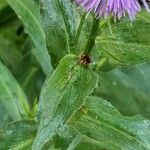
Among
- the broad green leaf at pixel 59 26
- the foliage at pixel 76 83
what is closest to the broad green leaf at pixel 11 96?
the foliage at pixel 76 83

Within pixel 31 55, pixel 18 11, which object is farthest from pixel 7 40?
pixel 18 11

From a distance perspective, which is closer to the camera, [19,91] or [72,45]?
[72,45]

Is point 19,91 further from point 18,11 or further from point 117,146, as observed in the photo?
point 117,146

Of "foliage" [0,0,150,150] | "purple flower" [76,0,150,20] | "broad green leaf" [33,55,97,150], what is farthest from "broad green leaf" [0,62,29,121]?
"purple flower" [76,0,150,20]

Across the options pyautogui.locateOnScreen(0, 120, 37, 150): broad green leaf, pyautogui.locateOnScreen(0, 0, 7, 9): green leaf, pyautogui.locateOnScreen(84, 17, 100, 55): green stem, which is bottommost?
pyautogui.locateOnScreen(0, 120, 37, 150): broad green leaf

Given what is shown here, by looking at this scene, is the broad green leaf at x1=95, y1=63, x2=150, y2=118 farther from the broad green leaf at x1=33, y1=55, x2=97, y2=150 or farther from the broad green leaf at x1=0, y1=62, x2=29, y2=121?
the broad green leaf at x1=33, y1=55, x2=97, y2=150

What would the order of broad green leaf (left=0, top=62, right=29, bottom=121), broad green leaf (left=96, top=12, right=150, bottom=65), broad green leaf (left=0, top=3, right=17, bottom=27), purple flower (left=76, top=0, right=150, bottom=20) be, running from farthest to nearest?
broad green leaf (left=0, top=3, right=17, bottom=27) → broad green leaf (left=0, top=62, right=29, bottom=121) → broad green leaf (left=96, top=12, right=150, bottom=65) → purple flower (left=76, top=0, right=150, bottom=20)

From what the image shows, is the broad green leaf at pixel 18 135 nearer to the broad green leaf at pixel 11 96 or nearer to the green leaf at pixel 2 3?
the broad green leaf at pixel 11 96
